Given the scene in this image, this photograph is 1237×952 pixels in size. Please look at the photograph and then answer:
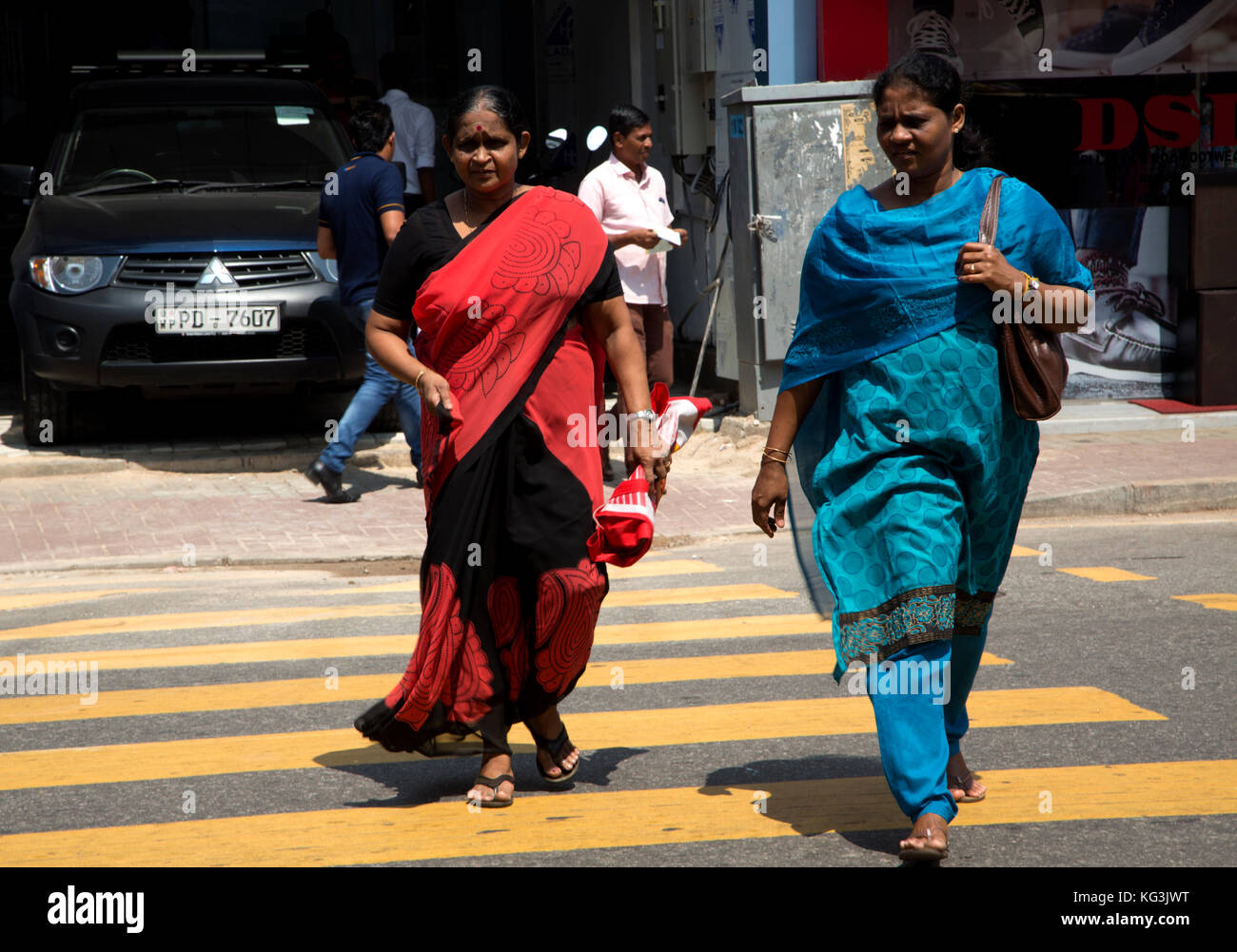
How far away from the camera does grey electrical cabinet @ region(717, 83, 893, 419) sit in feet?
34.6

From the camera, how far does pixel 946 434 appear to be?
3.82m

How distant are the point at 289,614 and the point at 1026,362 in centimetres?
399

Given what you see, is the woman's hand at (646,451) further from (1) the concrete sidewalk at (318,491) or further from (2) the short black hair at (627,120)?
(2) the short black hair at (627,120)

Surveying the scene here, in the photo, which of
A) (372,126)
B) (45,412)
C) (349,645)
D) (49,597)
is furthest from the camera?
(45,412)

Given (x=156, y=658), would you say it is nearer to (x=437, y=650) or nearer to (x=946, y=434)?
(x=437, y=650)

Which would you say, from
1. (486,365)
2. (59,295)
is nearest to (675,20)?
(59,295)

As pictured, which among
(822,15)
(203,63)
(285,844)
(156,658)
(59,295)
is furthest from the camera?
(203,63)

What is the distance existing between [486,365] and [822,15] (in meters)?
7.17

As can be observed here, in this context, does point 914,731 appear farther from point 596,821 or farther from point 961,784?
point 596,821

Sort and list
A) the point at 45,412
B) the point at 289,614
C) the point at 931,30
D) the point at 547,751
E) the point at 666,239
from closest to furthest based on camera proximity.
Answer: the point at 547,751 < the point at 289,614 < the point at 666,239 < the point at 45,412 < the point at 931,30

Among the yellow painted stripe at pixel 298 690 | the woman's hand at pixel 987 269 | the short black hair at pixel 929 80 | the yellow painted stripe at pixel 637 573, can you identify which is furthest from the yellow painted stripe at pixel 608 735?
the yellow painted stripe at pixel 637 573

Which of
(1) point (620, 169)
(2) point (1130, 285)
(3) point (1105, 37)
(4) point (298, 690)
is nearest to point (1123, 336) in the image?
(2) point (1130, 285)

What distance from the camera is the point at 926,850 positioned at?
3.66 meters

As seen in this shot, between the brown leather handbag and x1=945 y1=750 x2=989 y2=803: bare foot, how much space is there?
3.32 ft
